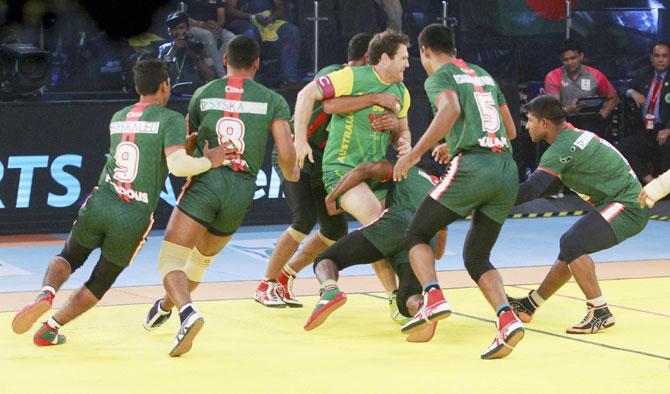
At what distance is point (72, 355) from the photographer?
8625mm

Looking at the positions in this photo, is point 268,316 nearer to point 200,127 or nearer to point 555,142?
point 200,127

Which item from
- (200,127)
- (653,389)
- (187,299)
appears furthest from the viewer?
(200,127)

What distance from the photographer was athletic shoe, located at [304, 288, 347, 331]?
909 cm

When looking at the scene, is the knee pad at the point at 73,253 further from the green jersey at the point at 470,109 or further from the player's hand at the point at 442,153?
the player's hand at the point at 442,153

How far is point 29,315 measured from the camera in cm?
849

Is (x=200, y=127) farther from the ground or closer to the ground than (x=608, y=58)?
farther from the ground

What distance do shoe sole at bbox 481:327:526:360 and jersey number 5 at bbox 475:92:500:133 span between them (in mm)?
1394

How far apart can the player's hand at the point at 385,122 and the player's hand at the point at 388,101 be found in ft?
0.17

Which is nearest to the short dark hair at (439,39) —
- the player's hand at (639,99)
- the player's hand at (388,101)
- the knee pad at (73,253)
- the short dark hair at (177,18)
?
the player's hand at (388,101)

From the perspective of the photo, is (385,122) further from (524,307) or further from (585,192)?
(524,307)

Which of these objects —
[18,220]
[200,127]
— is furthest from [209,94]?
[18,220]

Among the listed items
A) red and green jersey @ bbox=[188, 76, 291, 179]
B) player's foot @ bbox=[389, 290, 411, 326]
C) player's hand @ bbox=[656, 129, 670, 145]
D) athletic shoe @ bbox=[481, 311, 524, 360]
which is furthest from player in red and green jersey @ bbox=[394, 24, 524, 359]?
player's hand @ bbox=[656, 129, 670, 145]

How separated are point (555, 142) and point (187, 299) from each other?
115 inches

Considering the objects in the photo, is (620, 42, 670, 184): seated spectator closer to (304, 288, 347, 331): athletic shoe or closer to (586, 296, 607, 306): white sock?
(586, 296, 607, 306): white sock
